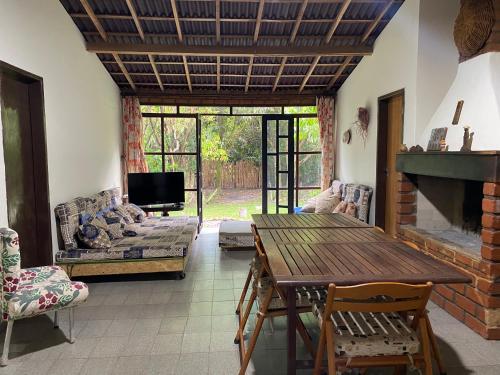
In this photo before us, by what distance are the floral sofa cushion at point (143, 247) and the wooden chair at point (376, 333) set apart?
7.93ft

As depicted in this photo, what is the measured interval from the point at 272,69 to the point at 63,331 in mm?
4670

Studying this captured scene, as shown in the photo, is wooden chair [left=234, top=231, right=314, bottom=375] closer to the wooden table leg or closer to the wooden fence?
the wooden table leg

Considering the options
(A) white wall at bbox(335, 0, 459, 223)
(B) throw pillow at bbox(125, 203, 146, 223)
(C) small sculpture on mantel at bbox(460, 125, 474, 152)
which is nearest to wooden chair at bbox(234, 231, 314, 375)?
(C) small sculpture on mantel at bbox(460, 125, 474, 152)

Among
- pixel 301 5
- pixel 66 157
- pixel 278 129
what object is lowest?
pixel 66 157

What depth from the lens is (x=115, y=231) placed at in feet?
14.0

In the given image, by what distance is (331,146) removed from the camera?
6770mm

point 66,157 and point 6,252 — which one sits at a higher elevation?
point 66,157

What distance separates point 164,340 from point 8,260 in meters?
1.18

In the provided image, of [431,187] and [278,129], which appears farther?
[278,129]

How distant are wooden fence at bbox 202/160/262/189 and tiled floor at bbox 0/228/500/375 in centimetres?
654

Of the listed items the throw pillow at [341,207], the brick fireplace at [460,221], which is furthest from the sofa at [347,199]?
the brick fireplace at [460,221]

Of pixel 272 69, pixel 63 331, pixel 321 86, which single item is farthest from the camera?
pixel 321 86

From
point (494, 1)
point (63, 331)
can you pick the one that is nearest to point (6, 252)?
point (63, 331)

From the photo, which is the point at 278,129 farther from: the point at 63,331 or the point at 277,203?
the point at 63,331
